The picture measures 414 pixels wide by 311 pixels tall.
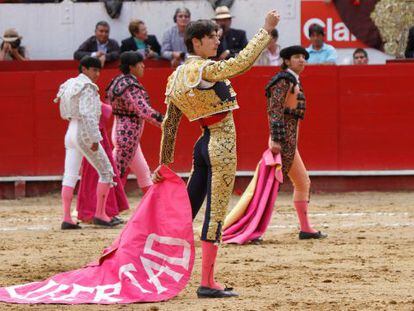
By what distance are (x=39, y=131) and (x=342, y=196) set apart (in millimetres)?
3058

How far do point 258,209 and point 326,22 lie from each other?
209 inches

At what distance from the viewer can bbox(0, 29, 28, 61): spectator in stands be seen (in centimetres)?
1251

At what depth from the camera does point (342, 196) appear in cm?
1152

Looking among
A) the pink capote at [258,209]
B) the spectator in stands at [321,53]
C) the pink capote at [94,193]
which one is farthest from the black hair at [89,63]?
the spectator in stands at [321,53]

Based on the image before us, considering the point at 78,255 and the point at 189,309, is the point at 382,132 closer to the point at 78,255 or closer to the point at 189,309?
the point at 78,255

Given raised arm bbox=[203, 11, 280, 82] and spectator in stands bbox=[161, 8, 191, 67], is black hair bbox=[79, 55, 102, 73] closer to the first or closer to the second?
spectator in stands bbox=[161, 8, 191, 67]

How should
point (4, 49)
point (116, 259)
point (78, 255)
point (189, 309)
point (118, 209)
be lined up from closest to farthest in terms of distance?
point (189, 309)
point (116, 259)
point (78, 255)
point (118, 209)
point (4, 49)

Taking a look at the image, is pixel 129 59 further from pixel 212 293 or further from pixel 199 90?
pixel 212 293

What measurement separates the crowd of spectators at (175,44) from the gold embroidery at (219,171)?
19.8ft

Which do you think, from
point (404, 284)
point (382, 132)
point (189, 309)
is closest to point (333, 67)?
point (382, 132)

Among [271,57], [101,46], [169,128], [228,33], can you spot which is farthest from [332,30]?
[169,128]

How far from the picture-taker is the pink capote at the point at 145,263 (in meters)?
5.74

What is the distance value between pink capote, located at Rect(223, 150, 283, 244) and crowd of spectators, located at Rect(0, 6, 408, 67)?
3.82m

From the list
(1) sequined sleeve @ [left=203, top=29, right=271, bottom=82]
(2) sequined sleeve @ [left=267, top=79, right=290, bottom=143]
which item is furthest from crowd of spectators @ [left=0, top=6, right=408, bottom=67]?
(1) sequined sleeve @ [left=203, top=29, right=271, bottom=82]
